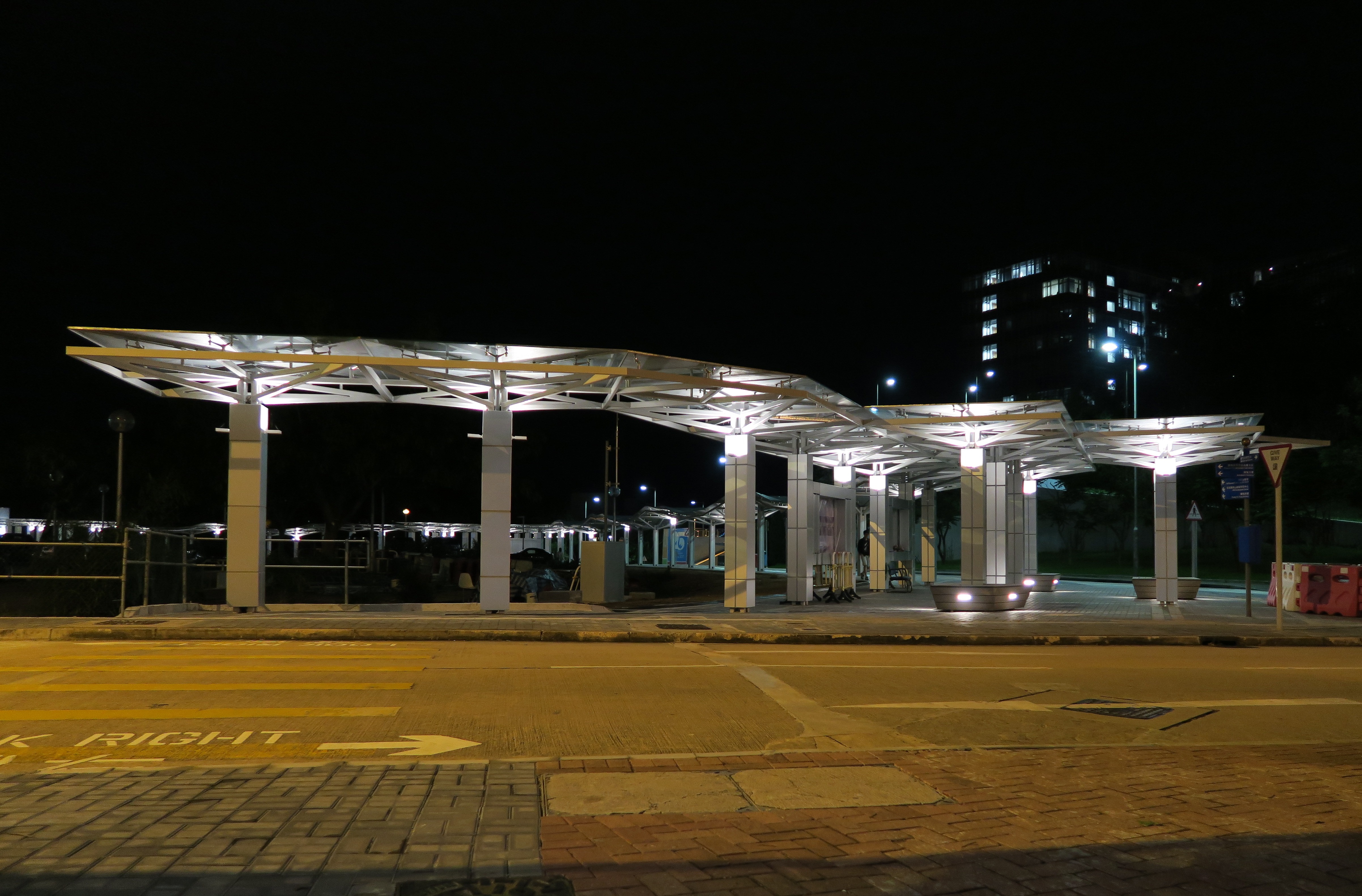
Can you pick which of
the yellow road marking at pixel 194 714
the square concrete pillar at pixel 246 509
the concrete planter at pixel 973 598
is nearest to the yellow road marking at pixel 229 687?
the yellow road marking at pixel 194 714

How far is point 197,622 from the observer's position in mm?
17000

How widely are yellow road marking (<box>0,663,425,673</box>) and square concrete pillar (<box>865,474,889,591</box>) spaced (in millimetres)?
28203

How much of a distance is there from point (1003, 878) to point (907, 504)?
125 ft

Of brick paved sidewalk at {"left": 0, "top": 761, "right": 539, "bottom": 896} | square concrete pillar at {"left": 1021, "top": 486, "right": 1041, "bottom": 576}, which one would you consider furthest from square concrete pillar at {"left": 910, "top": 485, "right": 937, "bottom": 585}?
brick paved sidewalk at {"left": 0, "top": 761, "right": 539, "bottom": 896}

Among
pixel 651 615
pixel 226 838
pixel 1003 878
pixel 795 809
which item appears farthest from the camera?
pixel 651 615

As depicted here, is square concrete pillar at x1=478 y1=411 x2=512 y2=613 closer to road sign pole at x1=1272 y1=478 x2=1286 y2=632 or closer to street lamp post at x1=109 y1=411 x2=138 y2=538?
street lamp post at x1=109 y1=411 x2=138 y2=538

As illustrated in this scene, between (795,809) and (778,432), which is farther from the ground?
(778,432)

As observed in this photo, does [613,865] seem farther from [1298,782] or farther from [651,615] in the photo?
[651,615]

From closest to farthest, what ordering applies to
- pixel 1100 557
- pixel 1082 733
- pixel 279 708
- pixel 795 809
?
pixel 795 809 → pixel 1082 733 → pixel 279 708 → pixel 1100 557

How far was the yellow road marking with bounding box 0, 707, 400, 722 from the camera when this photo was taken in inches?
338

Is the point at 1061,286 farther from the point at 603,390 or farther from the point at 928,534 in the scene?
the point at 603,390

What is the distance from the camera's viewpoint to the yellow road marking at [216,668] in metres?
11.5

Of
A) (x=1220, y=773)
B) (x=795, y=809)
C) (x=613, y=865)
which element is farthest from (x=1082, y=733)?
(x=613, y=865)

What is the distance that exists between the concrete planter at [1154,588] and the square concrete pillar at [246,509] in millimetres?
25449
